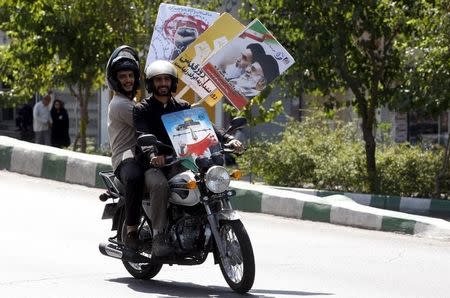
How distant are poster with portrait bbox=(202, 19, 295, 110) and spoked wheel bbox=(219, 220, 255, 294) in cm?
354

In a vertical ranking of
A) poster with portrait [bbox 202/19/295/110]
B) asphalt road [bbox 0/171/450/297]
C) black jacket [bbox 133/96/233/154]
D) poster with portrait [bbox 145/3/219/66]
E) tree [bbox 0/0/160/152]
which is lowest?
asphalt road [bbox 0/171/450/297]

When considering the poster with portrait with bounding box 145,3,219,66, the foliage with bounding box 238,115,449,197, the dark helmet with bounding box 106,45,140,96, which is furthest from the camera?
the foliage with bounding box 238,115,449,197

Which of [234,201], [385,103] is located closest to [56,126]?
[385,103]

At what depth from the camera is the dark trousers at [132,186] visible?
29.5 feet

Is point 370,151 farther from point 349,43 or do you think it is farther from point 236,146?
point 236,146

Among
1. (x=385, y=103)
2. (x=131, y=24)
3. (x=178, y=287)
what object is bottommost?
(x=178, y=287)

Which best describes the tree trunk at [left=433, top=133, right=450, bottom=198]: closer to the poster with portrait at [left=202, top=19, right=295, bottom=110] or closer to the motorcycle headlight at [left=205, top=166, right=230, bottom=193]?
the poster with portrait at [left=202, top=19, right=295, bottom=110]

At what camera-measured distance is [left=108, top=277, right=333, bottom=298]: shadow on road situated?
8758 millimetres

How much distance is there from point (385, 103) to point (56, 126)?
33.2ft

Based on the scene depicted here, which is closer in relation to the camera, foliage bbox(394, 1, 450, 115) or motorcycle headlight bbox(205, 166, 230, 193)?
motorcycle headlight bbox(205, 166, 230, 193)

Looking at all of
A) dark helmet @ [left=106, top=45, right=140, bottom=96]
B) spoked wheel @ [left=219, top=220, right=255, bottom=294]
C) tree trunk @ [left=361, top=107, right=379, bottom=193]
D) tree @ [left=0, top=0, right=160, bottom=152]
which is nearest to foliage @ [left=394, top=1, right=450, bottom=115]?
tree trunk @ [left=361, top=107, right=379, bottom=193]

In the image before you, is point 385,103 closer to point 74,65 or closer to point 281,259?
point 74,65

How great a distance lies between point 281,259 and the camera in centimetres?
1082

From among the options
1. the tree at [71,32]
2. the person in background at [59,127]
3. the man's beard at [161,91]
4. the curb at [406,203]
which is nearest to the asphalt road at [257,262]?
the man's beard at [161,91]
